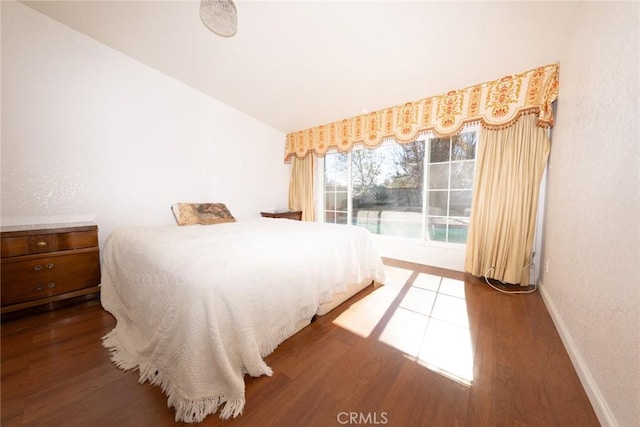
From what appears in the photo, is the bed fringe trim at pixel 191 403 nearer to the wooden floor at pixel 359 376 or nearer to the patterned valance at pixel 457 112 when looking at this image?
the wooden floor at pixel 359 376

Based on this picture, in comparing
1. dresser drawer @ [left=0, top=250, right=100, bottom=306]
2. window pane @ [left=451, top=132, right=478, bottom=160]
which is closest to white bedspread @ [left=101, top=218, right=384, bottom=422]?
dresser drawer @ [left=0, top=250, right=100, bottom=306]

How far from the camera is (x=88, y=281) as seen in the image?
1.99 m

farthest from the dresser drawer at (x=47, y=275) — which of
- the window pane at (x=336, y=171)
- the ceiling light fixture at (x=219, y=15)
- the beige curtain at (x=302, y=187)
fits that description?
the window pane at (x=336, y=171)

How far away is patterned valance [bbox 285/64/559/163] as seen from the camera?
206cm

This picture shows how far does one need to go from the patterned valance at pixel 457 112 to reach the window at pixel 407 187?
338 millimetres

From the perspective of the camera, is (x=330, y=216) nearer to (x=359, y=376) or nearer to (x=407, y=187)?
(x=407, y=187)

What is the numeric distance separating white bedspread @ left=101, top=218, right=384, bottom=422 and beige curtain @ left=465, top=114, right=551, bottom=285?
5.70 ft

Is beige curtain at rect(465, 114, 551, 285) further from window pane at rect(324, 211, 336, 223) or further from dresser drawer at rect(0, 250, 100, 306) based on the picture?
dresser drawer at rect(0, 250, 100, 306)

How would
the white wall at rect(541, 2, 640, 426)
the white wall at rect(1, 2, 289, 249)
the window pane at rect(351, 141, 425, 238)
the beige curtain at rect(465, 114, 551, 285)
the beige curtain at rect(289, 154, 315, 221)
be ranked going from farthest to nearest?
the beige curtain at rect(289, 154, 315, 221)
the window pane at rect(351, 141, 425, 238)
the beige curtain at rect(465, 114, 551, 285)
the white wall at rect(1, 2, 289, 249)
the white wall at rect(541, 2, 640, 426)

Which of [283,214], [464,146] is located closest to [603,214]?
[464,146]

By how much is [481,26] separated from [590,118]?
1.02 metres

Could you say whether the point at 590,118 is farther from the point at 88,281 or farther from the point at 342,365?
the point at 88,281

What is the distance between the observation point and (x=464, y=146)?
272 centimetres

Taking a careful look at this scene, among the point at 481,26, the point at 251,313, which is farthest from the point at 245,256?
the point at 481,26
